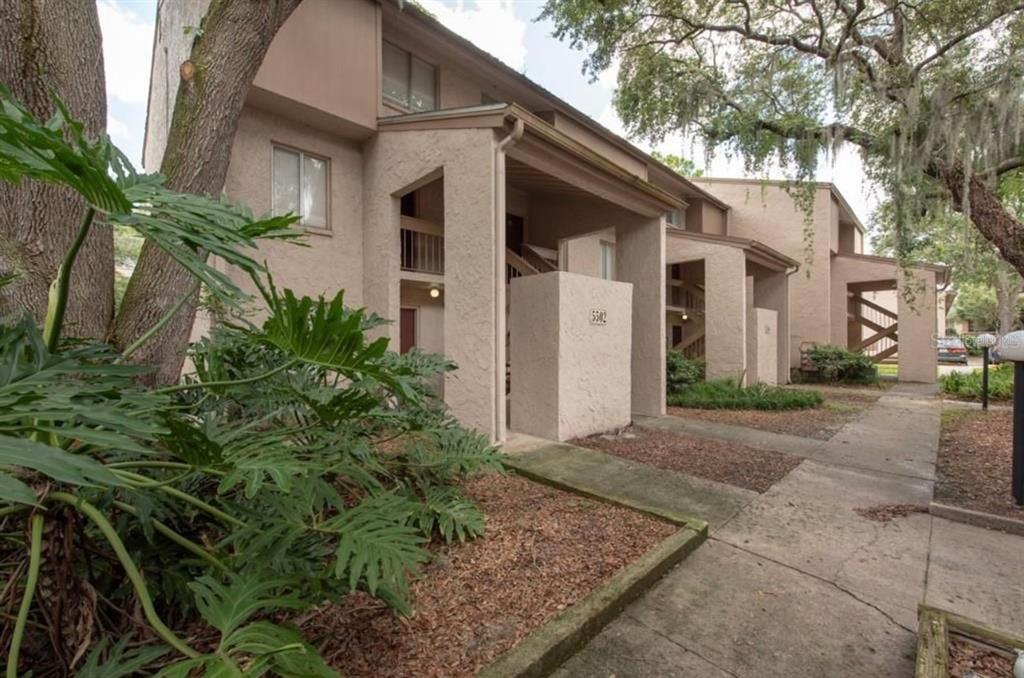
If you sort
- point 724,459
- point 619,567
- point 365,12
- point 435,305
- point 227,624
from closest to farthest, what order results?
point 227,624, point 619,567, point 724,459, point 365,12, point 435,305

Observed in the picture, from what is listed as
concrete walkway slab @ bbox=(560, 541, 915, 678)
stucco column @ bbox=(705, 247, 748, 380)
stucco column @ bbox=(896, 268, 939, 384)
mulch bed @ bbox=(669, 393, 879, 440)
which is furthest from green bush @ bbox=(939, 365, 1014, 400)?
concrete walkway slab @ bbox=(560, 541, 915, 678)

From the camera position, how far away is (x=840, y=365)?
14.9 m

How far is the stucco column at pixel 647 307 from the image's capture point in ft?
28.8

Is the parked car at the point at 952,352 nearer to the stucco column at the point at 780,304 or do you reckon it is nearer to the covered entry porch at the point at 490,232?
the stucco column at the point at 780,304

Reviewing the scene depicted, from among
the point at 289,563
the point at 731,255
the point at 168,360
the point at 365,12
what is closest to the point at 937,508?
the point at 289,563

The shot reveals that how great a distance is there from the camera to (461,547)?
337cm

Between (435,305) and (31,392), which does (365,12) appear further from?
(31,392)

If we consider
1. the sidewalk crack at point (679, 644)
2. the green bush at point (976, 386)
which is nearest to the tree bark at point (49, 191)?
the sidewalk crack at point (679, 644)

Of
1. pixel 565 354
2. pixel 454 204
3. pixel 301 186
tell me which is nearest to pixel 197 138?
pixel 454 204

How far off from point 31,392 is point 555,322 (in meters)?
5.60

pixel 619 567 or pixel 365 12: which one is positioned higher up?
pixel 365 12

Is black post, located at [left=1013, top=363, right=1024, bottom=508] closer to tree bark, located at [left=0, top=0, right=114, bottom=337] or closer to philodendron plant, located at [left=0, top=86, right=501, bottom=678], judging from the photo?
philodendron plant, located at [left=0, top=86, right=501, bottom=678]

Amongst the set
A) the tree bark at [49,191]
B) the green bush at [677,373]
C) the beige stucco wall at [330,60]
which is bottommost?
the green bush at [677,373]

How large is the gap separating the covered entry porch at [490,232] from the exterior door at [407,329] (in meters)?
0.05
